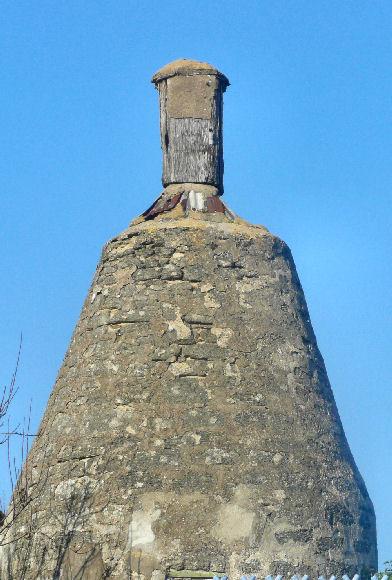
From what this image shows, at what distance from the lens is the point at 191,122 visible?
11.6 meters

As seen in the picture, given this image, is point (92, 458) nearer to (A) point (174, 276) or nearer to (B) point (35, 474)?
(B) point (35, 474)

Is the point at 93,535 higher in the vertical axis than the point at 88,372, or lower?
lower

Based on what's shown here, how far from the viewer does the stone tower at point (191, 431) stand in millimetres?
9875

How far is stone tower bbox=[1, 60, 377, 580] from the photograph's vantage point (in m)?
9.88

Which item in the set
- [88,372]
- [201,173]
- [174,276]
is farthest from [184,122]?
[88,372]

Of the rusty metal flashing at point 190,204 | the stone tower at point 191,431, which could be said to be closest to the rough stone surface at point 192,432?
the stone tower at point 191,431

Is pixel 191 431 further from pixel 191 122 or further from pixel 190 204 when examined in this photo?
pixel 191 122

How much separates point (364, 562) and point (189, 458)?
158 cm

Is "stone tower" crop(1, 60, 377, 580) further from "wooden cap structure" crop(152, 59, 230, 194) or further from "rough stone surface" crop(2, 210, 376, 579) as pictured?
"wooden cap structure" crop(152, 59, 230, 194)

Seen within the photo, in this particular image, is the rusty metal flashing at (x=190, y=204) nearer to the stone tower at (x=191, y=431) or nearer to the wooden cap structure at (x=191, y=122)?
the stone tower at (x=191, y=431)

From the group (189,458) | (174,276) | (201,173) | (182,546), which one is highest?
(201,173)

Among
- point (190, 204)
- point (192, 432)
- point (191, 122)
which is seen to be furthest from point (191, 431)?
point (191, 122)

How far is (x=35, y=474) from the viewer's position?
1055 cm

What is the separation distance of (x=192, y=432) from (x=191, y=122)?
9.30 ft
